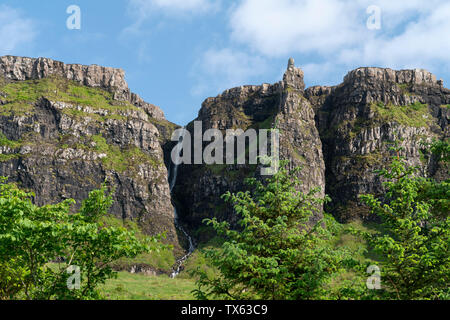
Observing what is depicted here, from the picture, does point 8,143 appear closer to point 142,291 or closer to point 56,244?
point 142,291

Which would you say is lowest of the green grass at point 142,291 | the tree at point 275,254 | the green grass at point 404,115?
the green grass at point 142,291

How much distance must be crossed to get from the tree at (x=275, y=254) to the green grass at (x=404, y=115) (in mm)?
187583

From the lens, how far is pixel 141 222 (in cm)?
18088

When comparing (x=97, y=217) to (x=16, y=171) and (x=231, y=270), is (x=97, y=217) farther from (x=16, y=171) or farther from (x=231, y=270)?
(x=16, y=171)

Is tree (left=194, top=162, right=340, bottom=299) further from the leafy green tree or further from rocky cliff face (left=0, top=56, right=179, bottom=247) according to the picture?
rocky cliff face (left=0, top=56, right=179, bottom=247)

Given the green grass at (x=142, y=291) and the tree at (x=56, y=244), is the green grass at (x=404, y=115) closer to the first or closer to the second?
the green grass at (x=142, y=291)

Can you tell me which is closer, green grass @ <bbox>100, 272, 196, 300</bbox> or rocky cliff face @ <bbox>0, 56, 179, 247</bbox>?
green grass @ <bbox>100, 272, 196, 300</bbox>

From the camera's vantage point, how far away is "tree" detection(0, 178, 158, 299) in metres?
12.5

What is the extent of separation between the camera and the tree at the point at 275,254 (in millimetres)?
14375

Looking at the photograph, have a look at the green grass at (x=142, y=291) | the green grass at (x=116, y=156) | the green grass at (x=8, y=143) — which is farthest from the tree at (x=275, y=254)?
the green grass at (x=8, y=143)

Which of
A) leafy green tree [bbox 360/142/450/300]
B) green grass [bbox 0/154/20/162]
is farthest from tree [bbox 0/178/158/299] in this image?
green grass [bbox 0/154/20/162]

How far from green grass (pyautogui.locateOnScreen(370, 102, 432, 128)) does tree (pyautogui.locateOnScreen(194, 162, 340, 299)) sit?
188m

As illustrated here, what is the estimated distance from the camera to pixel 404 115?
195m
